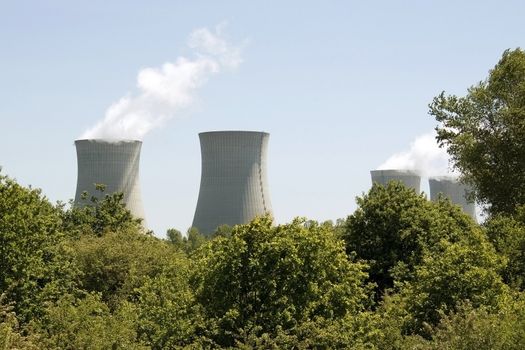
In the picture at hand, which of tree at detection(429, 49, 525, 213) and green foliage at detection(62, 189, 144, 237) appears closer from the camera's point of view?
tree at detection(429, 49, 525, 213)

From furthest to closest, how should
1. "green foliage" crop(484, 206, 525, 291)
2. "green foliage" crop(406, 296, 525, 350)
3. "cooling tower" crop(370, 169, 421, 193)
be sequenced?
"cooling tower" crop(370, 169, 421, 193), "green foliage" crop(484, 206, 525, 291), "green foliage" crop(406, 296, 525, 350)

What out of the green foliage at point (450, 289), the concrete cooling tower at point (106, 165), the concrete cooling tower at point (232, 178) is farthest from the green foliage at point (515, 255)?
the concrete cooling tower at point (106, 165)

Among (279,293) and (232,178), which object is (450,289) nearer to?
(279,293)

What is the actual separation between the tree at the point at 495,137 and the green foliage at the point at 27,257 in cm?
1789

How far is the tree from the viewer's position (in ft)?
129

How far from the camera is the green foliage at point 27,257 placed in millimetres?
28859

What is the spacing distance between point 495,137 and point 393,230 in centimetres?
617

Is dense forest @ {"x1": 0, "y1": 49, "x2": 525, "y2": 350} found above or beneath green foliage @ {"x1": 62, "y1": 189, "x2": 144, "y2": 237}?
beneath

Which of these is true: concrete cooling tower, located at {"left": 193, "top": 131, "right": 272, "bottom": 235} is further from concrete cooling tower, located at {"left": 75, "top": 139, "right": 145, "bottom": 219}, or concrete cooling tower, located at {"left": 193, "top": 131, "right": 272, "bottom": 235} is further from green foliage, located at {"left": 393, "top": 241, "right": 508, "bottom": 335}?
green foliage, located at {"left": 393, "top": 241, "right": 508, "bottom": 335}

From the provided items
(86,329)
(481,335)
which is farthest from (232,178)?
(481,335)

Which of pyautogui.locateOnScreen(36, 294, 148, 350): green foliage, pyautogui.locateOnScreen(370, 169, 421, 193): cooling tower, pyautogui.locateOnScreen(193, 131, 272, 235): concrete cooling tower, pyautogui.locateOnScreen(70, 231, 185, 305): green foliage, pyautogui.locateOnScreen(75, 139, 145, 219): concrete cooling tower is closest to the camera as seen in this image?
pyautogui.locateOnScreen(36, 294, 148, 350): green foliage

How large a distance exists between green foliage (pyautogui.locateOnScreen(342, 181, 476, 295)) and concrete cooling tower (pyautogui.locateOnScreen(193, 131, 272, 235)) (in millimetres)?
37935

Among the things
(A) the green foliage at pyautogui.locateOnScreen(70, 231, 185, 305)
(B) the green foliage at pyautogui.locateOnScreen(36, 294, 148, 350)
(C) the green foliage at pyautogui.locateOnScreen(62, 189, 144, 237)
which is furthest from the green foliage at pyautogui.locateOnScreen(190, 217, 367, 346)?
(C) the green foliage at pyautogui.locateOnScreen(62, 189, 144, 237)

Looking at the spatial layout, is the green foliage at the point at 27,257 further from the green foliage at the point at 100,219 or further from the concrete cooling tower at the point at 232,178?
the concrete cooling tower at the point at 232,178
